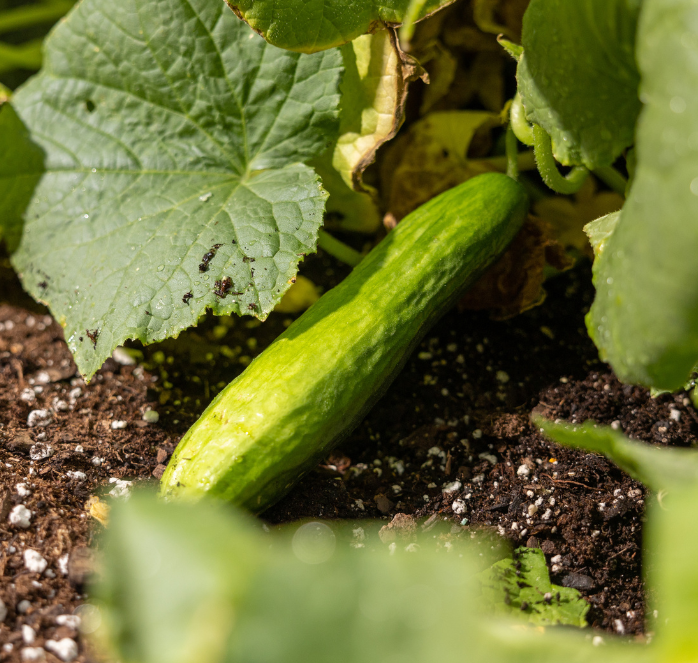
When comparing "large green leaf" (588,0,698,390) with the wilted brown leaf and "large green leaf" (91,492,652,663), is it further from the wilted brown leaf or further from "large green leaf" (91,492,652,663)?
the wilted brown leaf

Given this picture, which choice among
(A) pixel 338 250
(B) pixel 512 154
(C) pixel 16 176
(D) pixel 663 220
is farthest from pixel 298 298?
(D) pixel 663 220

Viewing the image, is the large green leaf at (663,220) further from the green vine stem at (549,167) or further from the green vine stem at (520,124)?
the green vine stem at (520,124)

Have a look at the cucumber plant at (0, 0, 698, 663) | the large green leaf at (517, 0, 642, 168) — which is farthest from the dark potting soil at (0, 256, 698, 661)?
the large green leaf at (517, 0, 642, 168)

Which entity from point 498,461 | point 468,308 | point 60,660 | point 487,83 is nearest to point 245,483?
point 60,660

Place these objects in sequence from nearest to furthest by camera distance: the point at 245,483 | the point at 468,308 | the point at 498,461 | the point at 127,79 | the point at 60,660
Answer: the point at 60,660 < the point at 245,483 < the point at 498,461 < the point at 127,79 < the point at 468,308

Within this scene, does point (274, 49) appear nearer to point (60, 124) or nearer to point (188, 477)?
point (60, 124)
